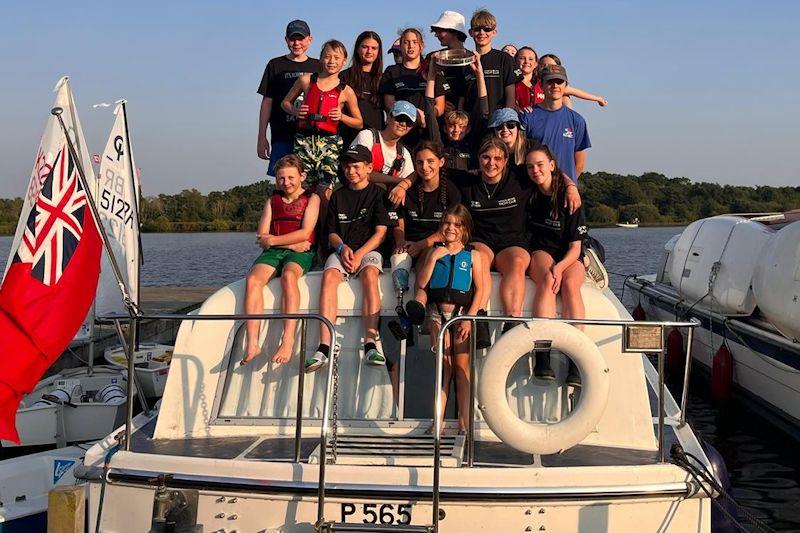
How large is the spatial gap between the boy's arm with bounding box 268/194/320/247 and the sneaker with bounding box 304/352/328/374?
1.16 metres

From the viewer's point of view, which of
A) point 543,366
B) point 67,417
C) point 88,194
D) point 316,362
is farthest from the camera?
point 67,417

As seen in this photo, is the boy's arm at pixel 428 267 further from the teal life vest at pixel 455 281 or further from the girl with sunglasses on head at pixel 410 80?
the girl with sunglasses on head at pixel 410 80

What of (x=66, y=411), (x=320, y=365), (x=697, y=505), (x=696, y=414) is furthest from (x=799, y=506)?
(x=66, y=411)

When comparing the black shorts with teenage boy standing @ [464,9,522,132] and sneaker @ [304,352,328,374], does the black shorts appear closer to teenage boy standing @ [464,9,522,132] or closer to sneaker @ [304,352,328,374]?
sneaker @ [304,352,328,374]

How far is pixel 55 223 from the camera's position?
606 centimetres

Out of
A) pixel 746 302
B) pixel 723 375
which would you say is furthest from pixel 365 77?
pixel 723 375

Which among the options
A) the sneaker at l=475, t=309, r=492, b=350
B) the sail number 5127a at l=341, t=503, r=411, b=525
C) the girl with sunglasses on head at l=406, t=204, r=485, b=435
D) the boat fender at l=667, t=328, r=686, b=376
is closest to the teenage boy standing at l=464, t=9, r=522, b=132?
the girl with sunglasses on head at l=406, t=204, r=485, b=435

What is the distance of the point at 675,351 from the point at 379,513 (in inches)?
470

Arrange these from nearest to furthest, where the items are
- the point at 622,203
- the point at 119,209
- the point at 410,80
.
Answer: the point at 410,80 < the point at 119,209 < the point at 622,203

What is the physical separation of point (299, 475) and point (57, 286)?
2.21 m

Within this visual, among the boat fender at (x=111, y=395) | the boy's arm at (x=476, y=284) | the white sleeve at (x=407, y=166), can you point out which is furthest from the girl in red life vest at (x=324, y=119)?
the boat fender at (x=111, y=395)

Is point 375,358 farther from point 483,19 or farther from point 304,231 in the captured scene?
point 483,19

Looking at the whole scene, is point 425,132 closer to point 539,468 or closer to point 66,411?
point 539,468

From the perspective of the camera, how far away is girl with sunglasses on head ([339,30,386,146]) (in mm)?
8766
